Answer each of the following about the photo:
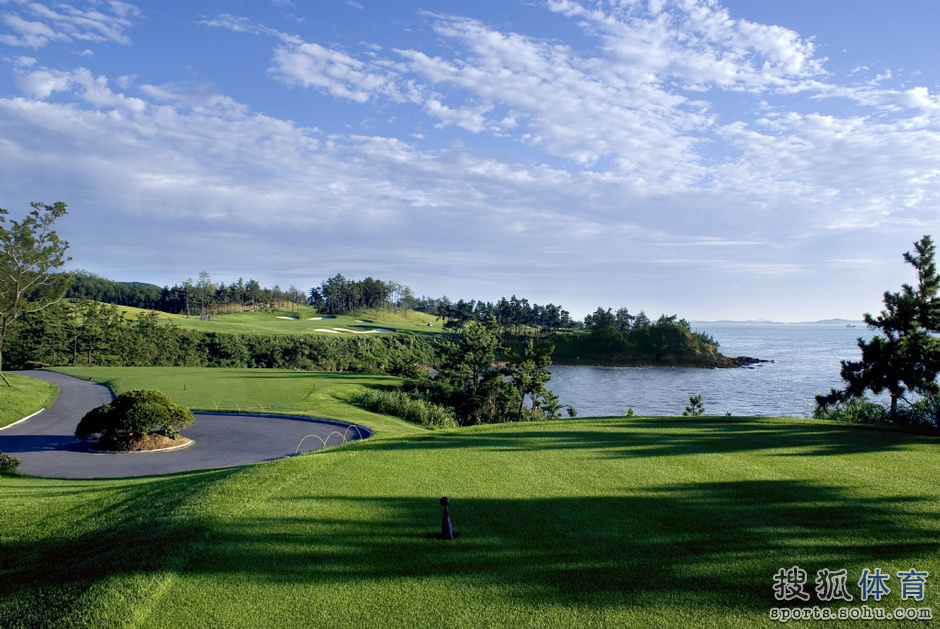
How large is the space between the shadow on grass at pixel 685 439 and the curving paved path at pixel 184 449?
7099 millimetres

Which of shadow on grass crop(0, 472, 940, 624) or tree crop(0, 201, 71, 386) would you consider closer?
shadow on grass crop(0, 472, 940, 624)

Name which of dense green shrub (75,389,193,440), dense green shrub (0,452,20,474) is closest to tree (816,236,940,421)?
dense green shrub (75,389,193,440)

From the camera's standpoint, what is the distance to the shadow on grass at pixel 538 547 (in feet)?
17.0

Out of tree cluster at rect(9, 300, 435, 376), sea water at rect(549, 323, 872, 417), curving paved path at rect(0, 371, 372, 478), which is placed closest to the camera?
curving paved path at rect(0, 371, 372, 478)

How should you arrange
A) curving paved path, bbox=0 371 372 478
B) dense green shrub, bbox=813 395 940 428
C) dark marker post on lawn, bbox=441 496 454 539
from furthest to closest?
dense green shrub, bbox=813 395 940 428
curving paved path, bbox=0 371 372 478
dark marker post on lawn, bbox=441 496 454 539

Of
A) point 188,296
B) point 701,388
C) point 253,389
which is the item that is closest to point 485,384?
point 253,389

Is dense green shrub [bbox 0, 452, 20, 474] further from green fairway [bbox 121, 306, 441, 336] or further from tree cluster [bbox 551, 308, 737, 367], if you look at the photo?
tree cluster [bbox 551, 308, 737, 367]

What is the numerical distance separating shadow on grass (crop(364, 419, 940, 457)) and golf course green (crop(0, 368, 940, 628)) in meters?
0.16

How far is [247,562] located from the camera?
18.6ft

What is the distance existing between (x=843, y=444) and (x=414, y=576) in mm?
9819

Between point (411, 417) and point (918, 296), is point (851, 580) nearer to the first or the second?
point (918, 296)

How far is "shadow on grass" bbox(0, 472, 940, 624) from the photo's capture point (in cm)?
519

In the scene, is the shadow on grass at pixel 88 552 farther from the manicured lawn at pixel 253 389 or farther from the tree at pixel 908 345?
the tree at pixel 908 345

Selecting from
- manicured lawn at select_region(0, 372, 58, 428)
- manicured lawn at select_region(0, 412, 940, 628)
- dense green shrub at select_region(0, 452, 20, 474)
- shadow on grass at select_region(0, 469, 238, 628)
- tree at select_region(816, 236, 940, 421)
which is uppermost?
tree at select_region(816, 236, 940, 421)
